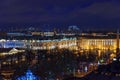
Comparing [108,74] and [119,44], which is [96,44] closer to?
[119,44]

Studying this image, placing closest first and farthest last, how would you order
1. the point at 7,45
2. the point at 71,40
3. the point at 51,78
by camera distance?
the point at 51,78 < the point at 7,45 < the point at 71,40

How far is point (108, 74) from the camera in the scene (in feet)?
62.6

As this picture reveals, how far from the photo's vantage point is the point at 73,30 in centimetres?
9538

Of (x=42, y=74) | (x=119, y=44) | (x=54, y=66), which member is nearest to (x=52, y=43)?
(x=119, y=44)

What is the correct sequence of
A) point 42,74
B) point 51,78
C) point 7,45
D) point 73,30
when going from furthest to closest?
point 73,30 → point 7,45 → point 42,74 → point 51,78

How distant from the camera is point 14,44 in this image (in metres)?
55.6

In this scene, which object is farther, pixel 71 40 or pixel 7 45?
pixel 71 40

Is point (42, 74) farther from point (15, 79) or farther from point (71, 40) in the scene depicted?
point (71, 40)

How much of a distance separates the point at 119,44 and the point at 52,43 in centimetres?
863

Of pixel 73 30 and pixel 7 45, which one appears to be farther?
pixel 73 30

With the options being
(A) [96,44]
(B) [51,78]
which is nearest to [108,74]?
(B) [51,78]

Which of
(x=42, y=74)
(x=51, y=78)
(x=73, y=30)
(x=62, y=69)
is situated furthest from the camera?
(x=73, y=30)

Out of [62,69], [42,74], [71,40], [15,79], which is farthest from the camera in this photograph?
[71,40]

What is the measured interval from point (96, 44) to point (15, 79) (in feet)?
138
